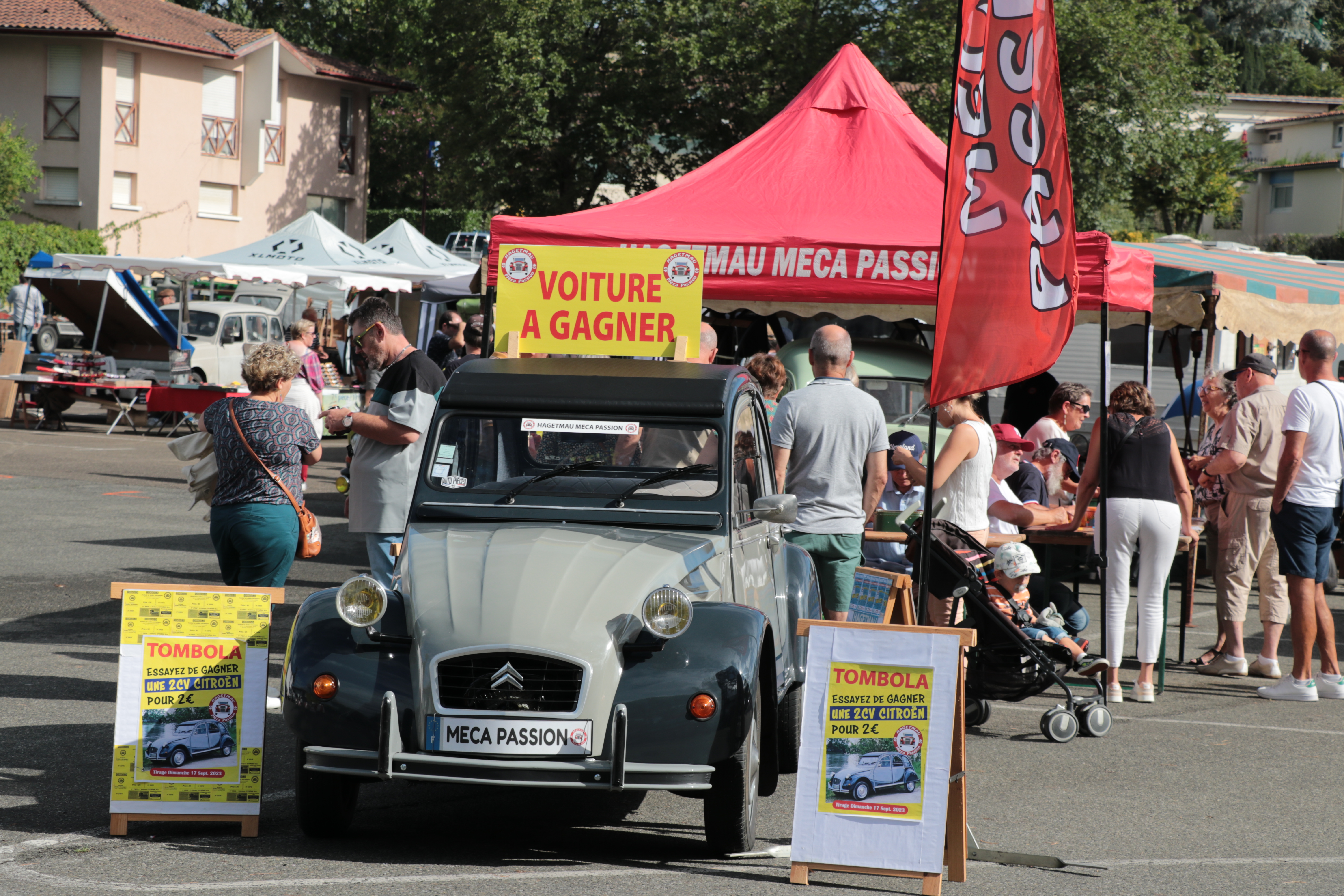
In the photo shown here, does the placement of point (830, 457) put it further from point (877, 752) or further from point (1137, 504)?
point (877, 752)

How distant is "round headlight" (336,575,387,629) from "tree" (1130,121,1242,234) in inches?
1207

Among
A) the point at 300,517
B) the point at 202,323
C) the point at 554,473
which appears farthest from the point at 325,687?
the point at 202,323

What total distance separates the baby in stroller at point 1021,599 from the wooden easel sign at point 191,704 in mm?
3838

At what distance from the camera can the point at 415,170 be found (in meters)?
59.8

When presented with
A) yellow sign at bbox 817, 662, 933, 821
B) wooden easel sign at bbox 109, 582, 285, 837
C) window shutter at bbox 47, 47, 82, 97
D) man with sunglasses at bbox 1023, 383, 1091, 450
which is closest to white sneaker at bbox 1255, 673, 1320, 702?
man with sunglasses at bbox 1023, 383, 1091, 450

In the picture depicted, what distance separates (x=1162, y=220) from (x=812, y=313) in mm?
45773

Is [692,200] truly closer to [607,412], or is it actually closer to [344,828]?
[607,412]

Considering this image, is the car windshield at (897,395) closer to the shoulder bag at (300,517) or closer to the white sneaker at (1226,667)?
the white sneaker at (1226,667)

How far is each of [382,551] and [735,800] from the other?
3375 mm

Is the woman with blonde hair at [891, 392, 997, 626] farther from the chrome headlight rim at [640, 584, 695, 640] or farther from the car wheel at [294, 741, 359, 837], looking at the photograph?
the car wheel at [294, 741, 359, 837]

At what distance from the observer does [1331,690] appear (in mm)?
9414

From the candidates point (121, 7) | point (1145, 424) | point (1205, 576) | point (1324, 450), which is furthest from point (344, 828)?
point (121, 7)

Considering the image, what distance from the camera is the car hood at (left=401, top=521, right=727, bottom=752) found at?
5164 millimetres

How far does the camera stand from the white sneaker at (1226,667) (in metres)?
9.95
